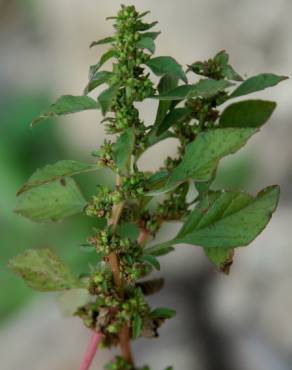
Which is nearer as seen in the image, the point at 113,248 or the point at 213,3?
the point at 113,248

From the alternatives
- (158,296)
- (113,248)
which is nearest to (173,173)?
(113,248)

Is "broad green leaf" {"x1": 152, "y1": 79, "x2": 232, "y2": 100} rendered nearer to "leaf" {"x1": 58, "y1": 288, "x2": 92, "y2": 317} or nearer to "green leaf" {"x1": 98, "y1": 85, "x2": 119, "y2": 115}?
"green leaf" {"x1": 98, "y1": 85, "x2": 119, "y2": 115}

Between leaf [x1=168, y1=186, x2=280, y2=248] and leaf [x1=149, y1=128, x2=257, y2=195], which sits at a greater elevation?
leaf [x1=149, y1=128, x2=257, y2=195]

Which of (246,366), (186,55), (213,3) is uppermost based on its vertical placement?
(213,3)

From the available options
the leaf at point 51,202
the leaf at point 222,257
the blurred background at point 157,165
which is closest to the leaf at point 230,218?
the leaf at point 222,257

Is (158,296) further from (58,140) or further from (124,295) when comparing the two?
(124,295)

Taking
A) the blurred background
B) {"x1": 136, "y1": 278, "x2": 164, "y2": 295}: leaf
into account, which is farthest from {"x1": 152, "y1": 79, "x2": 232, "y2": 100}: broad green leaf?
the blurred background
